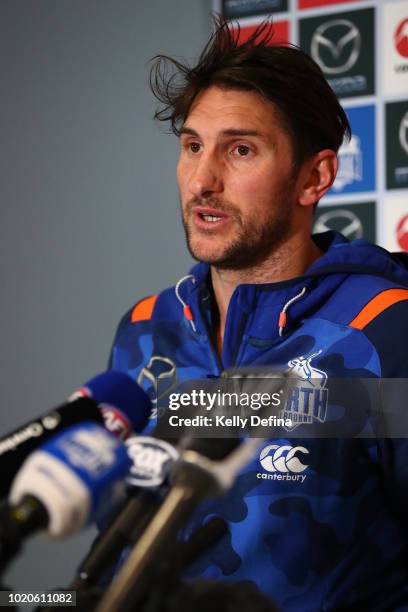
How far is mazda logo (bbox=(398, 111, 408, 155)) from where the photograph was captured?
178 cm

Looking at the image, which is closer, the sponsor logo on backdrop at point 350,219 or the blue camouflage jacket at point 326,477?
the blue camouflage jacket at point 326,477

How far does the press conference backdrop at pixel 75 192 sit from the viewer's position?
6.81 feet

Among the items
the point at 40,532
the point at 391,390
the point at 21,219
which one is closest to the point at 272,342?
the point at 391,390

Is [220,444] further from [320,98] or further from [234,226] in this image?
[320,98]

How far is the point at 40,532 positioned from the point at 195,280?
90 cm

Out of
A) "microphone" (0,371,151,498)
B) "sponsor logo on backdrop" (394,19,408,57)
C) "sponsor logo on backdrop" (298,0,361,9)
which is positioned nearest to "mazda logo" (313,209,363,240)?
"sponsor logo on backdrop" (394,19,408,57)

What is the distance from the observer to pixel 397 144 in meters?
1.79

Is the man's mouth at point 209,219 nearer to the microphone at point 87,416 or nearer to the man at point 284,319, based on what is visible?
the man at point 284,319

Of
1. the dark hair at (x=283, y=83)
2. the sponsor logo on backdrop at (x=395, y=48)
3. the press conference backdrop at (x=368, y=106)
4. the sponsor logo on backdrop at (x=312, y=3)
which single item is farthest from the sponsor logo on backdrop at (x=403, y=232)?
the sponsor logo on backdrop at (x=312, y=3)

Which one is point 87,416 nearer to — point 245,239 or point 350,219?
point 245,239

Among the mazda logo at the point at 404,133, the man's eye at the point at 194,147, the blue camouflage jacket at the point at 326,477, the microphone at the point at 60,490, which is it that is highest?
the man's eye at the point at 194,147

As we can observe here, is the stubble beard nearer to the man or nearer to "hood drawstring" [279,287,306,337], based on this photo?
the man

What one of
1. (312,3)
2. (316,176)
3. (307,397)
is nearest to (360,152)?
(312,3)

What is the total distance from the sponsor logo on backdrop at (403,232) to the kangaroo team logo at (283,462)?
848 millimetres
